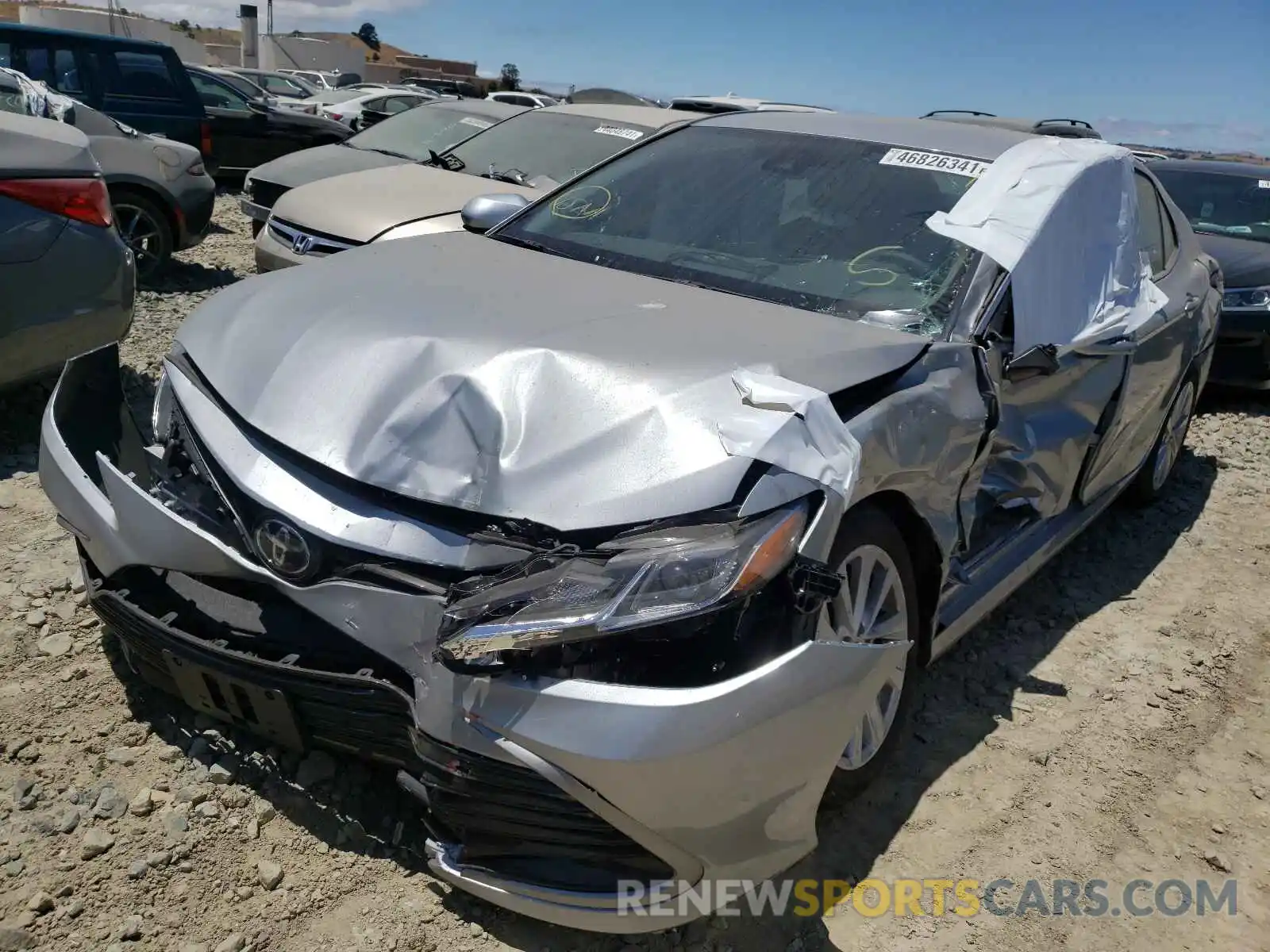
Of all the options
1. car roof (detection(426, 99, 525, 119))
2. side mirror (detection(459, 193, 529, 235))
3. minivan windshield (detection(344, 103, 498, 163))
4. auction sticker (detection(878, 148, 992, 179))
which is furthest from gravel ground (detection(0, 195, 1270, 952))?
car roof (detection(426, 99, 525, 119))

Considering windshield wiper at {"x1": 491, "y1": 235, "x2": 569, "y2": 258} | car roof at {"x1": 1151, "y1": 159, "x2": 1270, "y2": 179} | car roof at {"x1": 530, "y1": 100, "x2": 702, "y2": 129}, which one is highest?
car roof at {"x1": 1151, "y1": 159, "x2": 1270, "y2": 179}

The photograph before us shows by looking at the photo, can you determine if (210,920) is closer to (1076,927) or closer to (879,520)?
(879,520)

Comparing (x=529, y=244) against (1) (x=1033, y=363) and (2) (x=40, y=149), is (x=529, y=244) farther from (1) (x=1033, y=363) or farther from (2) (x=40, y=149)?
(2) (x=40, y=149)

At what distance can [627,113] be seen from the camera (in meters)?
7.93

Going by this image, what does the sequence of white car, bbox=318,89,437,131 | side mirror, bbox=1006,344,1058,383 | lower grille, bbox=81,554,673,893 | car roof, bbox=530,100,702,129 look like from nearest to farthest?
lower grille, bbox=81,554,673,893 → side mirror, bbox=1006,344,1058,383 → car roof, bbox=530,100,702,129 → white car, bbox=318,89,437,131

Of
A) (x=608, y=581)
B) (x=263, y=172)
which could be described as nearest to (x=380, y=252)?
(x=608, y=581)

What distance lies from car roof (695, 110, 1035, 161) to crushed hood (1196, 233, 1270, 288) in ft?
14.3

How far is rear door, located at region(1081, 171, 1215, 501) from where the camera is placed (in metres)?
3.88

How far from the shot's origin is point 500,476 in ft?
6.78

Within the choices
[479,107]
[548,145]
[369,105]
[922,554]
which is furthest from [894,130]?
[369,105]

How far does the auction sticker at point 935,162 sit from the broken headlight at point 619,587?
1.81m

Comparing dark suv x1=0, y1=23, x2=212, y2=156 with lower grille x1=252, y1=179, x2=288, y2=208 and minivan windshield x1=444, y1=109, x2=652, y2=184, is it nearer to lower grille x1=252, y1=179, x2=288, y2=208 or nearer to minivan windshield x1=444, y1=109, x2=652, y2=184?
lower grille x1=252, y1=179, x2=288, y2=208

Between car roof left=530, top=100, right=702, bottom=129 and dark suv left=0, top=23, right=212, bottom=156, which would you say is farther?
dark suv left=0, top=23, right=212, bottom=156

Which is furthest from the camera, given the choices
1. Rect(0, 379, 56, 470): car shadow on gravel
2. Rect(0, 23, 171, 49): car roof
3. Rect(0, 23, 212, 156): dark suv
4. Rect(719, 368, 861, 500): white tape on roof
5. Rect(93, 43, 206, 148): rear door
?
Rect(93, 43, 206, 148): rear door
